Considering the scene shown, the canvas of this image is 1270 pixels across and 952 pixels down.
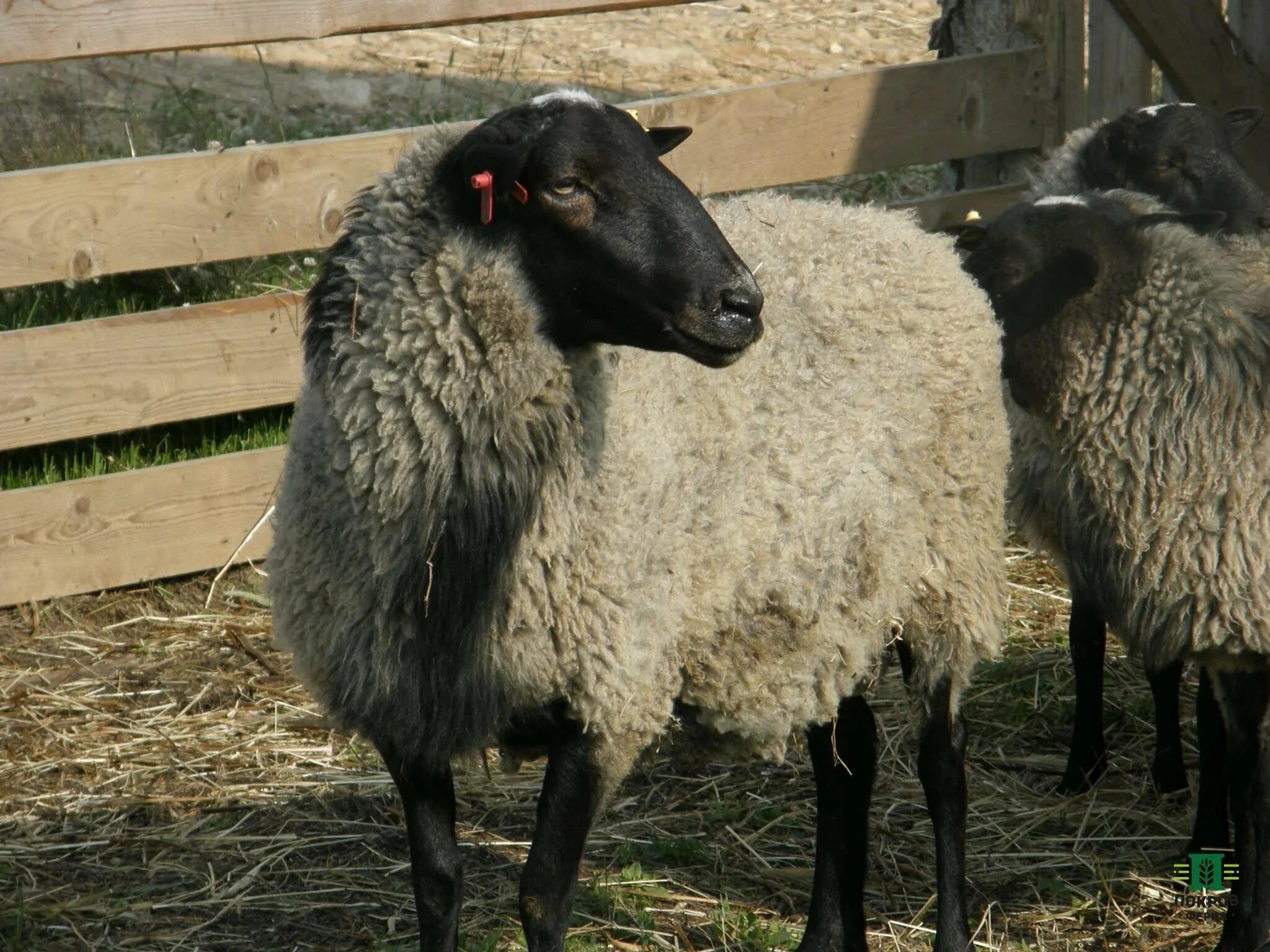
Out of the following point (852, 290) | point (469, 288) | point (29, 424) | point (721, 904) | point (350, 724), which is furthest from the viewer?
point (29, 424)

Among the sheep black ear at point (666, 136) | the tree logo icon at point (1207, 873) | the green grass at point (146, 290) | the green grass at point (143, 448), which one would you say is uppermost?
the sheep black ear at point (666, 136)

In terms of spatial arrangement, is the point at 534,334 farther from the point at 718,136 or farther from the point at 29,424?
the point at 718,136

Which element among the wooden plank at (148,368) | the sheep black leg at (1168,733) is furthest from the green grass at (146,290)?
the sheep black leg at (1168,733)

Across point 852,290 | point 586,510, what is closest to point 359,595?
point 586,510

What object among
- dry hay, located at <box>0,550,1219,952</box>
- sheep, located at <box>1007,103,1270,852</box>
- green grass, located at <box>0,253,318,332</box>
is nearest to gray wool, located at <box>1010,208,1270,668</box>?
sheep, located at <box>1007,103,1270,852</box>

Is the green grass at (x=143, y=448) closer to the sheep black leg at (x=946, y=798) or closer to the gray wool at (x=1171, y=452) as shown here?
the sheep black leg at (x=946, y=798)

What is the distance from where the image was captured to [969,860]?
3.87 meters

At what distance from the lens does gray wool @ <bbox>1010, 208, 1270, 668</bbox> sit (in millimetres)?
3383

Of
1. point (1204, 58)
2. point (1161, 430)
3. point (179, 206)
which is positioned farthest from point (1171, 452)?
point (1204, 58)

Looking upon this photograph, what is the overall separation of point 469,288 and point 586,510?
47 cm

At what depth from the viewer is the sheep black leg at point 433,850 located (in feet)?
8.92

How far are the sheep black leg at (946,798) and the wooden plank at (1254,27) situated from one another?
4.10 meters

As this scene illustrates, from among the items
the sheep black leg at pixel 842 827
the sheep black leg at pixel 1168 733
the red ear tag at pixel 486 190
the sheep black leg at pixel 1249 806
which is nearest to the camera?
the red ear tag at pixel 486 190

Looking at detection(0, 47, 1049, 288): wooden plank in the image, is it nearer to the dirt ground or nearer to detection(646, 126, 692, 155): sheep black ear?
the dirt ground
